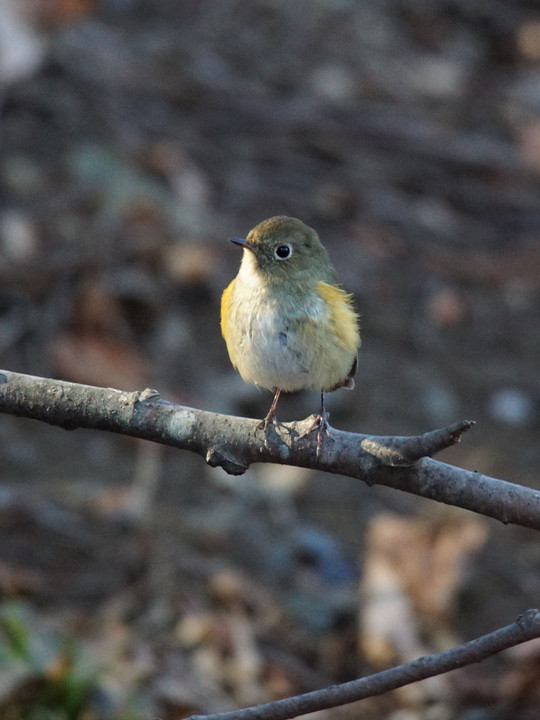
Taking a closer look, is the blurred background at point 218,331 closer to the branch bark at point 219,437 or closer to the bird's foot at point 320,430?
the branch bark at point 219,437

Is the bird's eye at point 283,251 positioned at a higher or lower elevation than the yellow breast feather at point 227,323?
higher

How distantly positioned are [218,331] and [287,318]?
319cm

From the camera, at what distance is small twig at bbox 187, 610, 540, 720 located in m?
2.43

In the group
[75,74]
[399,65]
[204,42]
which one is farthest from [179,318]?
[399,65]

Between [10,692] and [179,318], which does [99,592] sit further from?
[179,318]

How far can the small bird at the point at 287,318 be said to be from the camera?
3715mm

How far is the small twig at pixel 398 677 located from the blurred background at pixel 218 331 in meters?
1.95

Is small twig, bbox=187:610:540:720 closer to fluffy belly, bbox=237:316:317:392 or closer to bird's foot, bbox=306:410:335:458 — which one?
bird's foot, bbox=306:410:335:458

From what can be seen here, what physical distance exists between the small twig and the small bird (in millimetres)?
1276

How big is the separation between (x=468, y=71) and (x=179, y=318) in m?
5.21

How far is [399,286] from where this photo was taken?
7746mm

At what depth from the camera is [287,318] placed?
3.76 m

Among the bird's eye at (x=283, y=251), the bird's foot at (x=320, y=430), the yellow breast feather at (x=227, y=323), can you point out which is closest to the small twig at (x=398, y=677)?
the bird's foot at (x=320, y=430)

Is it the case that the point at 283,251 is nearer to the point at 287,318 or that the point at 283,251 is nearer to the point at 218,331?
the point at 287,318
